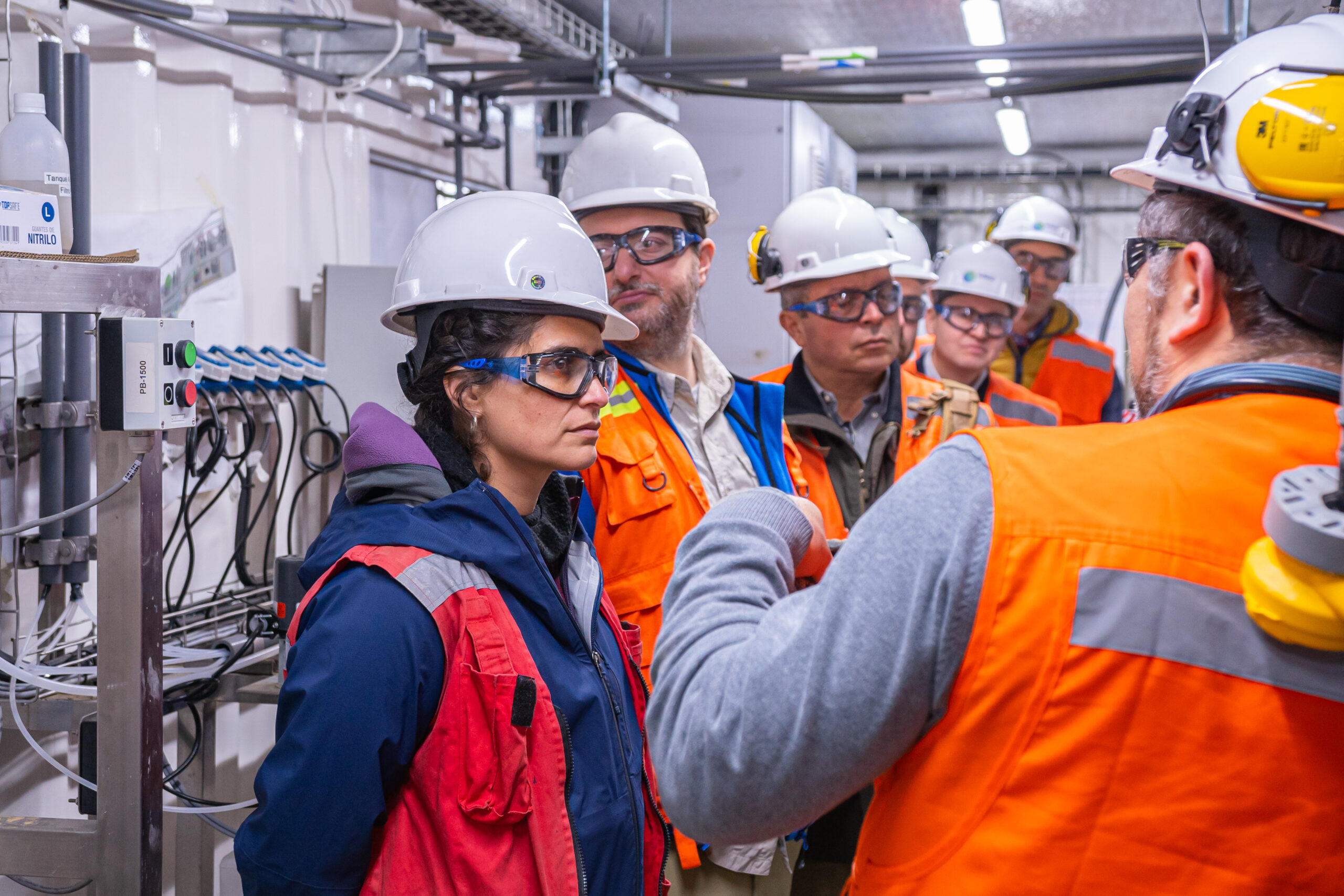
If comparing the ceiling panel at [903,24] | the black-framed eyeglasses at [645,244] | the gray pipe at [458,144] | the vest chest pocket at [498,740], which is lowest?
the vest chest pocket at [498,740]

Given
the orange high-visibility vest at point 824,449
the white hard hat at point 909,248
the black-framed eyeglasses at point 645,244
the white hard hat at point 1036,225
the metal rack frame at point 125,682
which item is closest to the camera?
the metal rack frame at point 125,682

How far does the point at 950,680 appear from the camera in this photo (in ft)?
2.46

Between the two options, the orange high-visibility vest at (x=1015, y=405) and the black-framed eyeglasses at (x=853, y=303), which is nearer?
the black-framed eyeglasses at (x=853, y=303)

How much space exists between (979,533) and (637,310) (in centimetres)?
143

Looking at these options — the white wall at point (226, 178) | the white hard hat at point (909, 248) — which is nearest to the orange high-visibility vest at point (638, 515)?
the white wall at point (226, 178)

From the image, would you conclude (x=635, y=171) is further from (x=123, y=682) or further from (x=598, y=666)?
(x=123, y=682)

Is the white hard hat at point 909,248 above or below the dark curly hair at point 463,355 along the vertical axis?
above

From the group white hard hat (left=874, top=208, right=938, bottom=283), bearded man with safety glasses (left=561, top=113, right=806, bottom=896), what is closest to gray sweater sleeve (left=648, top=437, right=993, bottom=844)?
bearded man with safety glasses (left=561, top=113, right=806, bottom=896)

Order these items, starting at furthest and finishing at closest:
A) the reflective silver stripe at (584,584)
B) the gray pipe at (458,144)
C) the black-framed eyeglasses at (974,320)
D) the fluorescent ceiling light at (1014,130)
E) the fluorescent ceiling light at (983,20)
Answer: the fluorescent ceiling light at (1014,130) < the gray pipe at (458,144) < the fluorescent ceiling light at (983,20) < the black-framed eyeglasses at (974,320) < the reflective silver stripe at (584,584)

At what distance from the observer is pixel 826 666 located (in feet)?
2.43

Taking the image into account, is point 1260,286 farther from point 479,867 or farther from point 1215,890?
point 479,867

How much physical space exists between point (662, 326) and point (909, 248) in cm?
231

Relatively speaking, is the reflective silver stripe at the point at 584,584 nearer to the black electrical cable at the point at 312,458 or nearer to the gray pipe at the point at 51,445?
the gray pipe at the point at 51,445

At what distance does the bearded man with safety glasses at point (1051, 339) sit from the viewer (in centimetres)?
396
